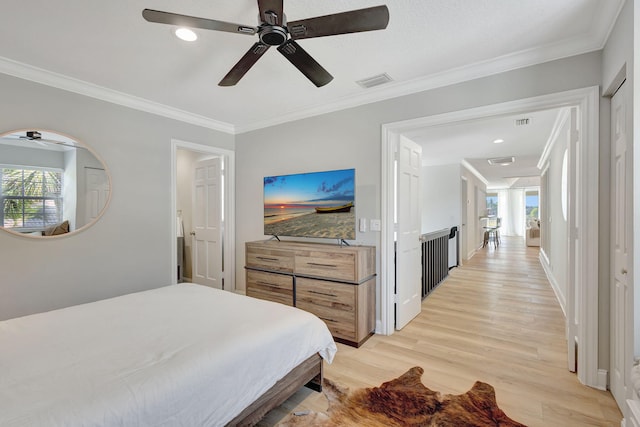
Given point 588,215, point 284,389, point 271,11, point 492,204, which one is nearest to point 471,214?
point 588,215

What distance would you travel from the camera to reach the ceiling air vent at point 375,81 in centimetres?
264

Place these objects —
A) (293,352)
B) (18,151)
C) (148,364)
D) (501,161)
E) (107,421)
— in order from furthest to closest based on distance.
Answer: (501,161)
(18,151)
(293,352)
(148,364)
(107,421)

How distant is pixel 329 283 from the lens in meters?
2.82

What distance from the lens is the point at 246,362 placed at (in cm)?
142

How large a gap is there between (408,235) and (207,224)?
292cm

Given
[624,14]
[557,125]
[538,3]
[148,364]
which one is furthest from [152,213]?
[557,125]

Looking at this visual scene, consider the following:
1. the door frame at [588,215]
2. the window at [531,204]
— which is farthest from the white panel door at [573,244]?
the window at [531,204]

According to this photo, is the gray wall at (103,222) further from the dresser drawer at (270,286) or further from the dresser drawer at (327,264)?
the dresser drawer at (327,264)

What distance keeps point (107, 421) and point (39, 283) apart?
2.33 meters

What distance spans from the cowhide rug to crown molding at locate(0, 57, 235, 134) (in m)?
3.30

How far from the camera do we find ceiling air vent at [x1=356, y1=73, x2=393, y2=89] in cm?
264

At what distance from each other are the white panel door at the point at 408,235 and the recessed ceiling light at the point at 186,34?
207 cm

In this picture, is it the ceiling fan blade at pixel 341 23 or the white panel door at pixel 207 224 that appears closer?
the ceiling fan blade at pixel 341 23

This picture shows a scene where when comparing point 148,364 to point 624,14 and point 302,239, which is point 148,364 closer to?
point 302,239
